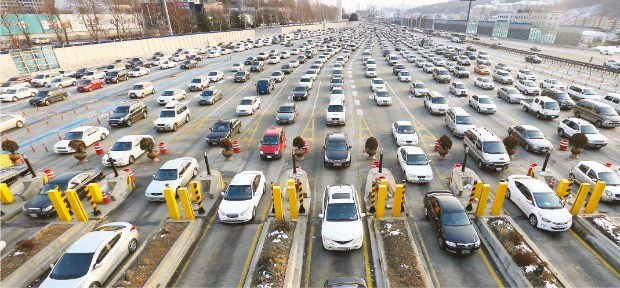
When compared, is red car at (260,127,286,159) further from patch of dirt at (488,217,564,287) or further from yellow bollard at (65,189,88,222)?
patch of dirt at (488,217,564,287)

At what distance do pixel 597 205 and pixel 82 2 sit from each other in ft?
353

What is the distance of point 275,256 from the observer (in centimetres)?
1235

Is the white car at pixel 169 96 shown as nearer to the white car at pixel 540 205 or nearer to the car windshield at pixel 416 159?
the car windshield at pixel 416 159

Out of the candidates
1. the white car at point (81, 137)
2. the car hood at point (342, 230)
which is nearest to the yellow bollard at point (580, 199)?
the car hood at point (342, 230)

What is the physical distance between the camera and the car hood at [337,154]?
67.7ft

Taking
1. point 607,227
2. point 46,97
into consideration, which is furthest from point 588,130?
point 46,97

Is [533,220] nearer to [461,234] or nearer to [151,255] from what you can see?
[461,234]

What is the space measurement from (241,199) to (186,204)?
2682 mm

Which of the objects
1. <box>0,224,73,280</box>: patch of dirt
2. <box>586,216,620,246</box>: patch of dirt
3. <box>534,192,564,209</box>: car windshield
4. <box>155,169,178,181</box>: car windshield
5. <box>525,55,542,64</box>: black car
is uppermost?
<box>155,169,178,181</box>: car windshield

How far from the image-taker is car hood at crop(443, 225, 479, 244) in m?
12.8

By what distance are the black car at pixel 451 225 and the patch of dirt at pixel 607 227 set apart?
5.99 meters

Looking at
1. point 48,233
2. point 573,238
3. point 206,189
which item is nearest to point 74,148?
point 48,233

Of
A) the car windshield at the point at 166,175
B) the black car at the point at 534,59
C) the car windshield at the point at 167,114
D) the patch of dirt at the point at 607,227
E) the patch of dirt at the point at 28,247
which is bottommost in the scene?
the black car at the point at 534,59

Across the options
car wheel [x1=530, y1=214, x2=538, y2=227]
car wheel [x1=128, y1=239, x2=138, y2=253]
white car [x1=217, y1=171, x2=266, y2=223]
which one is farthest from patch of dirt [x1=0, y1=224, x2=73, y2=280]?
car wheel [x1=530, y1=214, x2=538, y2=227]
